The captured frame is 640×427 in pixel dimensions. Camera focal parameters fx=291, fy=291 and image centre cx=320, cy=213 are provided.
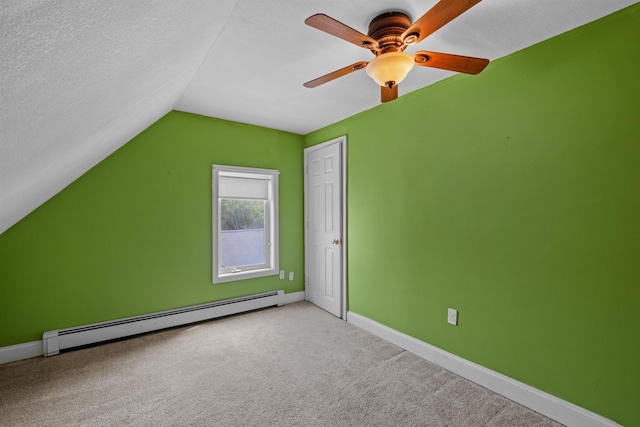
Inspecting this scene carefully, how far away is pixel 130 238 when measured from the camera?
121 inches

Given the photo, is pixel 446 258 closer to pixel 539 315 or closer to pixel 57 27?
pixel 539 315

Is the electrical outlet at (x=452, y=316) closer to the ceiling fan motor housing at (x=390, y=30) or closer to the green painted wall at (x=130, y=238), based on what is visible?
the ceiling fan motor housing at (x=390, y=30)

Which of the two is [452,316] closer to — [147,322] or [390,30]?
[390,30]

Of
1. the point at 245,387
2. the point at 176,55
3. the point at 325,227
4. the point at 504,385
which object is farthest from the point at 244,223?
the point at 504,385

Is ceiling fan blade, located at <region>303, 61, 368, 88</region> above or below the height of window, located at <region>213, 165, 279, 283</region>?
above

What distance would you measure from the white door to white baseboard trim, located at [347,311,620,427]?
2.94 ft

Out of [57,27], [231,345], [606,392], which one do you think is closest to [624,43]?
[606,392]

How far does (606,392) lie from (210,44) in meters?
3.25

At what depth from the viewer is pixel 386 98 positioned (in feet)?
6.29

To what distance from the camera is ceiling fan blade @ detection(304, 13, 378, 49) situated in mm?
1269

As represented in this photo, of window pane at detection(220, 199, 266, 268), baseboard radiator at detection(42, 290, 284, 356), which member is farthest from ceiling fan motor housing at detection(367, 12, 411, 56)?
baseboard radiator at detection(42, 290, 284, 356)

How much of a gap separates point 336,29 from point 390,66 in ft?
1.21

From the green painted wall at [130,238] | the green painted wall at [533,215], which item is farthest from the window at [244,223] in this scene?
the green painted wall at [533,215]

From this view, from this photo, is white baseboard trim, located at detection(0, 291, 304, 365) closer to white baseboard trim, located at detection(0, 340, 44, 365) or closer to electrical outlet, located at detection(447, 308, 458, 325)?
white baseboard trim, located at detection(0, 340, 44, 365)
